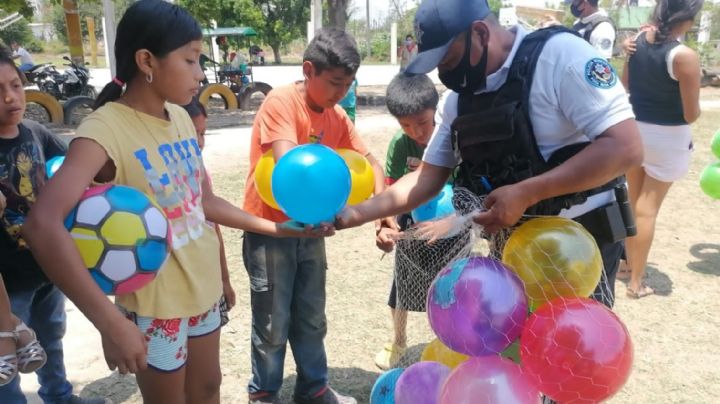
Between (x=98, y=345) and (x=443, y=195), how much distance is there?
225cm

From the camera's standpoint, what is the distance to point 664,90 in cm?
386

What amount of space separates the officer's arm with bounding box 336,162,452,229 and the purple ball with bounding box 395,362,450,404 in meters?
0.62

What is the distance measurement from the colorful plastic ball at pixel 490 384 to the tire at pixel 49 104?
10.9 m

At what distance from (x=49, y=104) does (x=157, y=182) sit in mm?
10388

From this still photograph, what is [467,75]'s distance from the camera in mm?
1860

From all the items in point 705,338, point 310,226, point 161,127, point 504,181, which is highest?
point 161,127

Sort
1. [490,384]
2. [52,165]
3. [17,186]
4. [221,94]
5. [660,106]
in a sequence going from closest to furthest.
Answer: [490,384] < [17,186] < [52,165] < [660,106] < [221,94]

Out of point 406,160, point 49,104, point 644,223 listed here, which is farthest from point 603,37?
point 49,104

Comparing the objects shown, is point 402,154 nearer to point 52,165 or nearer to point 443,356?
point 443,356

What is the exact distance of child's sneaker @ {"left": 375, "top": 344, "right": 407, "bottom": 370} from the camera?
3180 millimetres

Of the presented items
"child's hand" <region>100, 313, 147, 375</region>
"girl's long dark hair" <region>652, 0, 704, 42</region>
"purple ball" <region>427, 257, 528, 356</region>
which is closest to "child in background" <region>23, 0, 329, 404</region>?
"child's hand" <region>100, 313, 147, 375</region>

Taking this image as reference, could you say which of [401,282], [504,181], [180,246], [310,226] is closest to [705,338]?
[401,282]

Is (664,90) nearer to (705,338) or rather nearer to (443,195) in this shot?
(705,338)

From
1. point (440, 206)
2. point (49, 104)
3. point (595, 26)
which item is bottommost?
point (49, 104)
